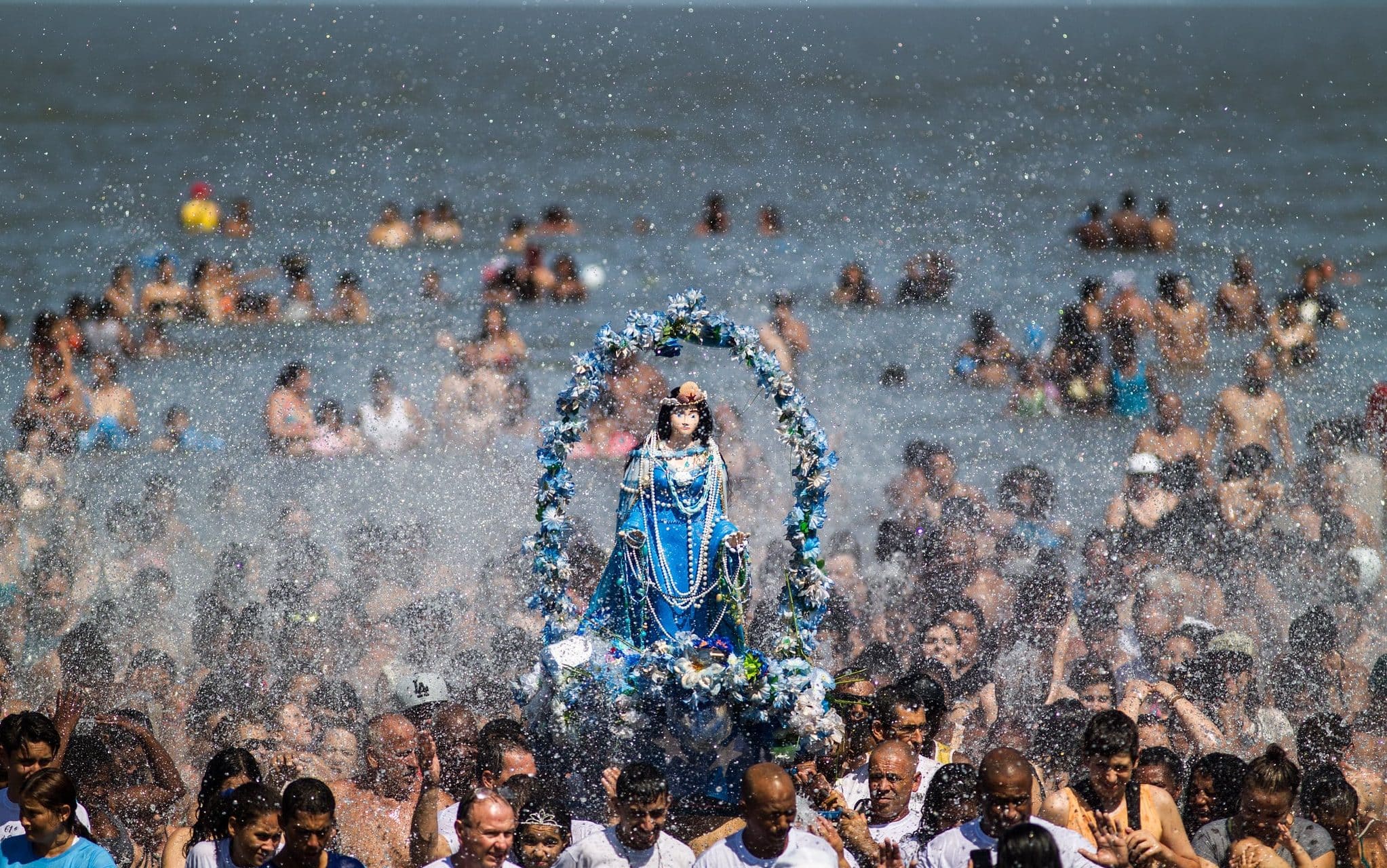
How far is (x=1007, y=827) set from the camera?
7074 mm

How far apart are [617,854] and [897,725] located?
5.67 feet

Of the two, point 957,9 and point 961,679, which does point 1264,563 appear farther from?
point 957,9

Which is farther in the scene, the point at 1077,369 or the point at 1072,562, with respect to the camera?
the point at 1077,369

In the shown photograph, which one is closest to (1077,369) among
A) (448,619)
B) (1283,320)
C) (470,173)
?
(1283,320)

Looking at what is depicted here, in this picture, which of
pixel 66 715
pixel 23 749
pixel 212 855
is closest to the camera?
pixel 212 855

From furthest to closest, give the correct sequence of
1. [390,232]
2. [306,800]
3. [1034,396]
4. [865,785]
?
[390,232]
[1034,396]
[865,785]
[306,800]

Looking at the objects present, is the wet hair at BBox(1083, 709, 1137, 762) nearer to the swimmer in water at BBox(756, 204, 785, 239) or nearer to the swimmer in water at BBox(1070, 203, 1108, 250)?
the swimmer in water at BBox(1070, 203, 1108, 250)

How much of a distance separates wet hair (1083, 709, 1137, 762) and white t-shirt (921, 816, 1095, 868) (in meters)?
0.37

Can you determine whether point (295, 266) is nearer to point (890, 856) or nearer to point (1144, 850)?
point (890, 856)

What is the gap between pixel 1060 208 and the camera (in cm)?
3066

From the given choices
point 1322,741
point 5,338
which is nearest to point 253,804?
point 1322,741

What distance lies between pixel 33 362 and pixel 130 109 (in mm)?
24023

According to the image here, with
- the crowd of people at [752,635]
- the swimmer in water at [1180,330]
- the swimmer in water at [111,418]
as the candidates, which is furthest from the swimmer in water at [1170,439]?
the swimmer in water at [111,418]

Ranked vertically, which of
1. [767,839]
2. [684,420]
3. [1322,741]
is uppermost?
[684,420]
